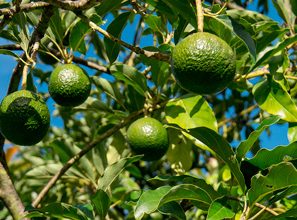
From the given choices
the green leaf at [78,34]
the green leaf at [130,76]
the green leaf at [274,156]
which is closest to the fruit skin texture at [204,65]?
the green leaf at [274,156]

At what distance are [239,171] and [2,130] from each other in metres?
0.86

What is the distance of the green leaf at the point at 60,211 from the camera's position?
192cm

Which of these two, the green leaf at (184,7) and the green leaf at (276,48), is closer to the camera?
the green leaf at (184,7)

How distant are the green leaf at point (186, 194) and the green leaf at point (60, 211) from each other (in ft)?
1.27

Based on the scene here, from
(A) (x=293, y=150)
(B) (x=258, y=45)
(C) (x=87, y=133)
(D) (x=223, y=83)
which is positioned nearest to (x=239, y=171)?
(A) (x=293, y=150)

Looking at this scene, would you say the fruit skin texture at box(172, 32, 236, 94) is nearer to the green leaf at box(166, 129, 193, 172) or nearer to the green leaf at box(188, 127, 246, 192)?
the green leaf at box(188, 127, 246, 192)

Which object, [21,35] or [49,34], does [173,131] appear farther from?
[21,35]

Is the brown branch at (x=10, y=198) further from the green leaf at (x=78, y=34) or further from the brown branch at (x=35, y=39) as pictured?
the green leaf at (x=78, y=34)

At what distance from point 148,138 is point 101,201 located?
0.47 metres

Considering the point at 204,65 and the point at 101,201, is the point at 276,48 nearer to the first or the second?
the point at 204,65

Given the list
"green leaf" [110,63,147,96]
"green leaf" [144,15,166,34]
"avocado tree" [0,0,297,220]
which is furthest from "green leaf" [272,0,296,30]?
"green leaf" [110,63,147,96]

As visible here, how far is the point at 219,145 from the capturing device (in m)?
1.84

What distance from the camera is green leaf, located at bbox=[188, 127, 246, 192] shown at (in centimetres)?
181

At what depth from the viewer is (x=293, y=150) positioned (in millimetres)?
1819
